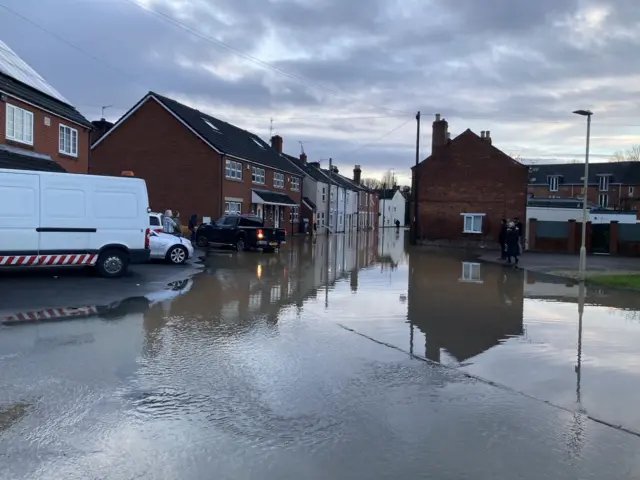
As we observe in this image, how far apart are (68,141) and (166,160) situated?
14051mm

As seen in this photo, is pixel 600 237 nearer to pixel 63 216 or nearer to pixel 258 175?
pixel 258 175

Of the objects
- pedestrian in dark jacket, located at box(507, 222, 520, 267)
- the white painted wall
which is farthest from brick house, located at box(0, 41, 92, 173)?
the white painted wall

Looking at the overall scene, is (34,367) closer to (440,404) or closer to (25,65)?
(440,404)

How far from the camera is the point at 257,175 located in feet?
144

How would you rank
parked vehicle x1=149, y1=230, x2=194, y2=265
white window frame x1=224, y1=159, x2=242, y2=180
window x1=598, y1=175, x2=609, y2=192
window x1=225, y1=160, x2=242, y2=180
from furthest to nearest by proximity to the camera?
window x1=598, y1=175, x2=609, y2=192, window x1=225, y1=160, x2=242, y2=180, white window frame x1=224, y1=159, x2=242, y2=180, parked vehicle x1=149, y1=230, x2=194, y2=265

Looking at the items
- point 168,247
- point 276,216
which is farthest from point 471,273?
point 276,216

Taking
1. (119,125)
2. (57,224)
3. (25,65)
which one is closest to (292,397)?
(57,224)

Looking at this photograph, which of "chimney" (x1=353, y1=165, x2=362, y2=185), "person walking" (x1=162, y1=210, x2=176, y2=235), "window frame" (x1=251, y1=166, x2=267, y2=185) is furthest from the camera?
"chimney" (x1=353, y1=165, x2=362, y2=185)

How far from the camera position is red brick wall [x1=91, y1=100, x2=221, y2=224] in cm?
3716

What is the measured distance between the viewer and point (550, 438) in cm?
514

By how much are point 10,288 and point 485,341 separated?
1012 centimetres

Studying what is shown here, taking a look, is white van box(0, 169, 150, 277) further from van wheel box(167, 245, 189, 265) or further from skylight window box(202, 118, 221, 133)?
skylight window box(202, 118, 221, 133)

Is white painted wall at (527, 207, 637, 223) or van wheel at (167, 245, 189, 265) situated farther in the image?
white painted wall at (527, 207, 637, 223)

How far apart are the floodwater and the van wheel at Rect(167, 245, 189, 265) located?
25.8 feet
